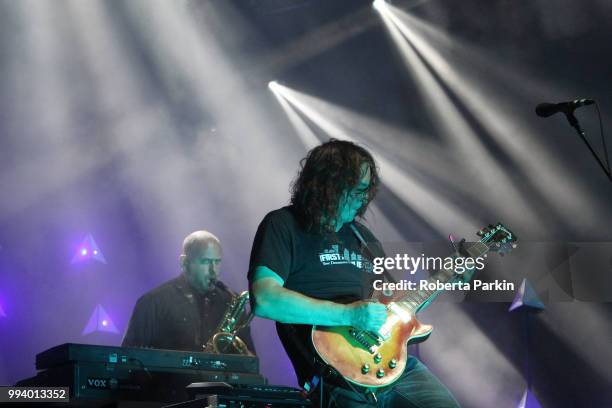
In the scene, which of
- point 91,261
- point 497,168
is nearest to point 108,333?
point 91,261

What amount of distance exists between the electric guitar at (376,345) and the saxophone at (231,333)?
2.69 m

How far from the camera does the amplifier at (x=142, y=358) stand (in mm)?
4301

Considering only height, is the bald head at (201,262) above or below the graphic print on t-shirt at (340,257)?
above

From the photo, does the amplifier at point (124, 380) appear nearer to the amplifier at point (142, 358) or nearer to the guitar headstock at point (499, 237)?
the amplifier at point (142, 358)

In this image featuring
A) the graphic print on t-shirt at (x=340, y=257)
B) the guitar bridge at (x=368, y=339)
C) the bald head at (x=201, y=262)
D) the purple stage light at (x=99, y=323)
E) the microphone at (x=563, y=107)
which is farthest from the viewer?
the purple stage light at (x=99, y=323)

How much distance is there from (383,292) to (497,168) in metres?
4.35

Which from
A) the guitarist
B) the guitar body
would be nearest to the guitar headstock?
the guitarist

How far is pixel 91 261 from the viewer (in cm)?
761

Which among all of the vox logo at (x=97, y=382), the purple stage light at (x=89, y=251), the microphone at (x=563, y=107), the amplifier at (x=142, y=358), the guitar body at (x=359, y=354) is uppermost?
the purple stage light at (x=89, y=251)

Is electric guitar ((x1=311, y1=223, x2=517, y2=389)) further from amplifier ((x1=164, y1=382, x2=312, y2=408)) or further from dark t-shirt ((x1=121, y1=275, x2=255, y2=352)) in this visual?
dark t-shirt ((x1=121, y1=275, x2=255, y2=352))

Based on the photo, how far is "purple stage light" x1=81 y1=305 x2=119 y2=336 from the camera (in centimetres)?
752

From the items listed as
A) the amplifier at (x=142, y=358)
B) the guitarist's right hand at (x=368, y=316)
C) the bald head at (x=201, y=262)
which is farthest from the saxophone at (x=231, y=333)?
the guitarist's right hand at (x=368, y=316)

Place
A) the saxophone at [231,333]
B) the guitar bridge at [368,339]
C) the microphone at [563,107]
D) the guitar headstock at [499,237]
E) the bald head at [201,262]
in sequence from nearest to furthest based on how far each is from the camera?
the guitar bridge at [368,339]
the guitar headstock at [499,237]
the microphone at [563,107]
the saxophone at [231,333]
the bald head at [201,262]

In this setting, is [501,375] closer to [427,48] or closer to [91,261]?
[427,48]
